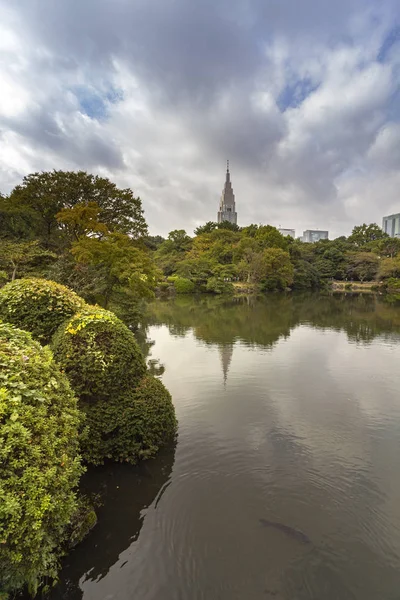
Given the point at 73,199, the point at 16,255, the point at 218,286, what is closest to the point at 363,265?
the point at 218,286

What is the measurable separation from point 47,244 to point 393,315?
91.0ft

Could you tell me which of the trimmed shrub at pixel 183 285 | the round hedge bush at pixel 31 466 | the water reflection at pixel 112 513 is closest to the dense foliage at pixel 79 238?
the water reflection at pixel 112 513

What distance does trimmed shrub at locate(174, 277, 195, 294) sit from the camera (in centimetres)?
4781

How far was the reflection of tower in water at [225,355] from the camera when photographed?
507 inches

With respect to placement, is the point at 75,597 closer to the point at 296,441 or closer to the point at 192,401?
the point at 296,441

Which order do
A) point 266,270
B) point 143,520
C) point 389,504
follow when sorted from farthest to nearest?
1. point 266,270
2. point 389,504
3. point 143,520

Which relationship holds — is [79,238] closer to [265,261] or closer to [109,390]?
[109,390]

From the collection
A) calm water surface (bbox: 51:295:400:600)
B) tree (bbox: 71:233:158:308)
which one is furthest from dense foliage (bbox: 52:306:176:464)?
tree (bbox: 71:233:158:308)

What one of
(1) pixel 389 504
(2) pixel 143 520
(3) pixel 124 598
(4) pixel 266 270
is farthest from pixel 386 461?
(4) pixel 266 270

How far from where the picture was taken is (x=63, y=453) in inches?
150

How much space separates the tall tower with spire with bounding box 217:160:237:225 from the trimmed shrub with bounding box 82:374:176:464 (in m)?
114

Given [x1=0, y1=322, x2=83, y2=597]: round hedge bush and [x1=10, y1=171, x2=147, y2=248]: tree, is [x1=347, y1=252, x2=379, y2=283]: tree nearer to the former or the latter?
[x1=10, y1=171, x2=147, y2=248]: tree

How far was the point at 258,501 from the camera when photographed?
555cm

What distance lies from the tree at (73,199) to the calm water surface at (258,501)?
15.1 metres
